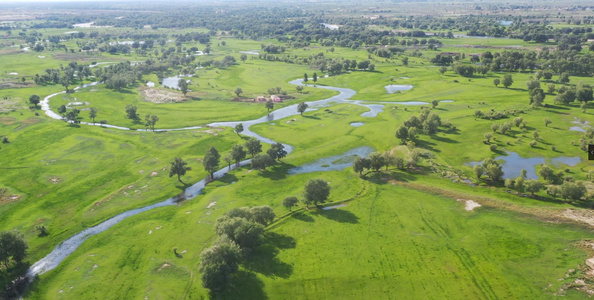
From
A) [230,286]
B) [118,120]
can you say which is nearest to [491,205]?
[230,286]

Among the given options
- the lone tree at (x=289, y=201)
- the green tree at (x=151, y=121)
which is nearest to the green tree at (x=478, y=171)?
the lone tree at (x=289, y=201)

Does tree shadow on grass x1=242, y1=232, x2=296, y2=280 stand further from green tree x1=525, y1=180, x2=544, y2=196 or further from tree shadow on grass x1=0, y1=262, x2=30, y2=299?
green tree x1=525, y1=180, x2=544, y2=196

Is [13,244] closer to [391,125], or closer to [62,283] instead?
[62,283]

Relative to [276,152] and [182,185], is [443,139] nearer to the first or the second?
[276,152]

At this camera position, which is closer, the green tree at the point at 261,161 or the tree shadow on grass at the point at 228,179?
the tree shadow on grass at the point at 228,179

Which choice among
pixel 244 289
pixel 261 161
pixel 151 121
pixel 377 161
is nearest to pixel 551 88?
pixel 377 161

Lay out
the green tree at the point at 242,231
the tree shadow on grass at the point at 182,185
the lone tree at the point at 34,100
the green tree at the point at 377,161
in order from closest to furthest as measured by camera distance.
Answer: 1. the green tree at the point at 242,231
2. the tree shadow on grass at the point at 182,185
3. the green tree at the point at 377,161
4. the lone tree at the point at 34,100

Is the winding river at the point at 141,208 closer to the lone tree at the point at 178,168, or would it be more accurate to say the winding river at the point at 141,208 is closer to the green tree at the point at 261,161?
the lone tree at the point at 178,168
